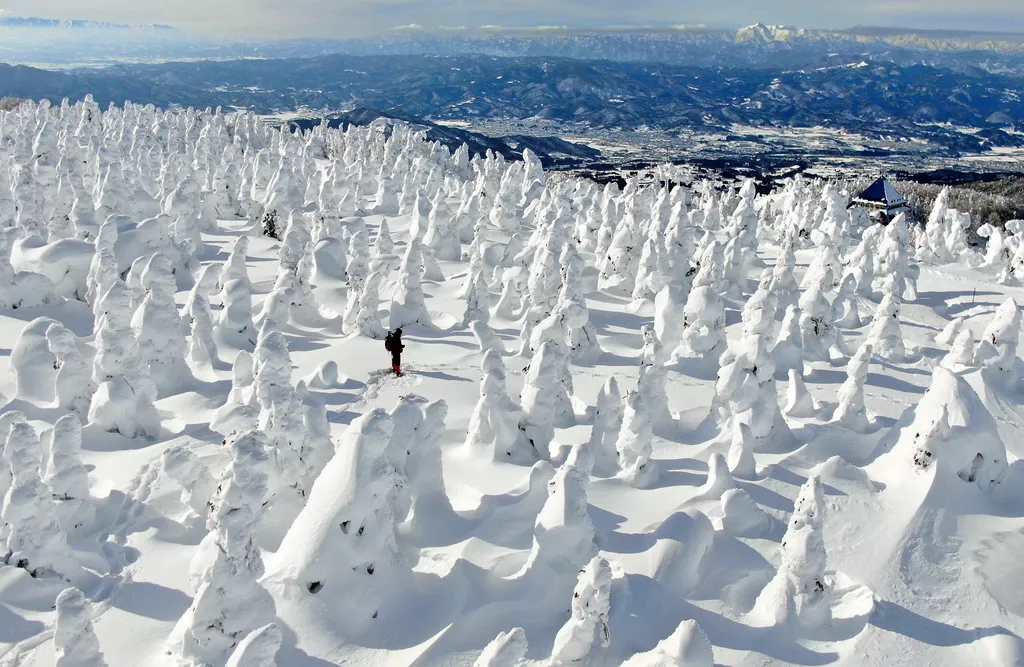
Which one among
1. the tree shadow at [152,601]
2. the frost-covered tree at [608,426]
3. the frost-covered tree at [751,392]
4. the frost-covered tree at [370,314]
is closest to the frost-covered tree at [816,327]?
the frost-covered tree at [751,392]

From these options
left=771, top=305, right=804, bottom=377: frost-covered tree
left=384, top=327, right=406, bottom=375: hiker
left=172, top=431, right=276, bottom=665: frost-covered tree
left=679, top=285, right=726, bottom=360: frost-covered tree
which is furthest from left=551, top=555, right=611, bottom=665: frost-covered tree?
left=771, top=305, right=804, bottom=377: frost-covered tree

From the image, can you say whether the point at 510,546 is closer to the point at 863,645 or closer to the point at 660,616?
the point at 660,616

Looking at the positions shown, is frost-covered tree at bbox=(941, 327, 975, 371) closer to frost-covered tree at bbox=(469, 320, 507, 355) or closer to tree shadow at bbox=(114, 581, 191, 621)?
frost-covered tree at bbox=(469, 320, 507, 355)

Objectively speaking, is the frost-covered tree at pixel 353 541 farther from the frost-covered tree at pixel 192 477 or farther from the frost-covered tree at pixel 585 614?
the frost-covered tree at pixel 192 477

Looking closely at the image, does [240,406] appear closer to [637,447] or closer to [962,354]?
[637,447]

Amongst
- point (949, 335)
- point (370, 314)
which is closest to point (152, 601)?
point (370, 314)
